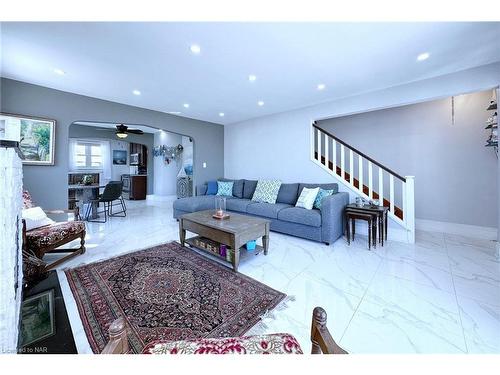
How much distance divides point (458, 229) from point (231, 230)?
4.02 m

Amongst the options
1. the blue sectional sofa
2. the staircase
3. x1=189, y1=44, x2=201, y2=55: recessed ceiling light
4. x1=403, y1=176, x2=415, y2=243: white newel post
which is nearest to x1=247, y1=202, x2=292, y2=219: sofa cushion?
the blue sectional sofa

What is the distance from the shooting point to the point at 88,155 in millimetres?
7289

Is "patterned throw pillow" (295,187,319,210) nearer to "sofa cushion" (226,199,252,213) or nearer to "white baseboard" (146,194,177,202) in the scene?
"sofa cushion" (226,199,252,213)

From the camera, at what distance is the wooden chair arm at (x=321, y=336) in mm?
651

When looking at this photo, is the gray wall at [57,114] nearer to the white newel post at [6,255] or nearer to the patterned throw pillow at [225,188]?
the patterned throw pillow at [225,188]

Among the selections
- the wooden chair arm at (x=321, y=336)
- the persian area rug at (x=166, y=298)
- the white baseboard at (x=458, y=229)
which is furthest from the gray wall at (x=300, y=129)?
the wooden chair arm at (x=321, y=336)

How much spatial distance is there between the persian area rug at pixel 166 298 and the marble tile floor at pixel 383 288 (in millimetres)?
111

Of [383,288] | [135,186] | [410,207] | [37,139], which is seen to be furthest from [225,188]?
[135,186]

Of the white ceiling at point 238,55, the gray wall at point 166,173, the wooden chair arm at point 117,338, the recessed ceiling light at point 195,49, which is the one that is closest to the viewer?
the wooden chair arm at point 117,338
